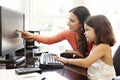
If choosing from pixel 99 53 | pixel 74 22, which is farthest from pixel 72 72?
pixel 74 22

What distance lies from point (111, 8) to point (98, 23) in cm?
172

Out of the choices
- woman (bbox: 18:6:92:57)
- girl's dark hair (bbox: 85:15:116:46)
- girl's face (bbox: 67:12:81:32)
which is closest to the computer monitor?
woman (bbox: 18:6:92:57)

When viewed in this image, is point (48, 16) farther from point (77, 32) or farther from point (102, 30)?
point (102, 30)

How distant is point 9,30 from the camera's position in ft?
4.48

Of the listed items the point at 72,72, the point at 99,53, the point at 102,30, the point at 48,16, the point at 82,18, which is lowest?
the point at 72,72

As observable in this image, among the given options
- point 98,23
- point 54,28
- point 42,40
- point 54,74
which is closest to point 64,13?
point 54,28

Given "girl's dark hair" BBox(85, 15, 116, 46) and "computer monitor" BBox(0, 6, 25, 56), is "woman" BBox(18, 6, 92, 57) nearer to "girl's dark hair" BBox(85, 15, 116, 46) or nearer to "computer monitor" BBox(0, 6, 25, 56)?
"computer monitor" BBox(0, 6, 25, 56)

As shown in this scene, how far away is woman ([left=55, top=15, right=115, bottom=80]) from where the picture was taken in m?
1.32

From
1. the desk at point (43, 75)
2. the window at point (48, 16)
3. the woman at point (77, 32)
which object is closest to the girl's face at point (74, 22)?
the woman at point (77, 32)

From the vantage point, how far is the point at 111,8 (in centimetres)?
300

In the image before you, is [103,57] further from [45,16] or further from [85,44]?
[45,16]

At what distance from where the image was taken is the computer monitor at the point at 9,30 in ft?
4.05

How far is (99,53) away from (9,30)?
665 mm

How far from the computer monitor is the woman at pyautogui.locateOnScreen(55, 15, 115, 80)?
38 cm
